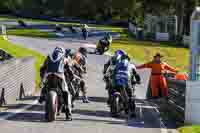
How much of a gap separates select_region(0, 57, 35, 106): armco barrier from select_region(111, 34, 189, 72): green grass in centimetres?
2598

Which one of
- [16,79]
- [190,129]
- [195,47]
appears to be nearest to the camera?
[190,129]

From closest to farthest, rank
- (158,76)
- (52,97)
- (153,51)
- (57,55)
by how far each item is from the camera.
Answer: (52,97)
(57,55)
(158,76)
(153,51)

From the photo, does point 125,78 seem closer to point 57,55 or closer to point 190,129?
point 57,55

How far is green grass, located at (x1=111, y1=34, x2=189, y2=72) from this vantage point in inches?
1984

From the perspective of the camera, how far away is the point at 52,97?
14.4m

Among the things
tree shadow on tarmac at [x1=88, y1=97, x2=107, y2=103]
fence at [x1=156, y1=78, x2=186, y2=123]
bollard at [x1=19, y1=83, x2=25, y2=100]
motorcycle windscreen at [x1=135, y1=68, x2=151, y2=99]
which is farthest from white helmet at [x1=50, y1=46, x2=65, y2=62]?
motorcycle windscreen at [x1=135, y1=68, x2=151, y2=99]

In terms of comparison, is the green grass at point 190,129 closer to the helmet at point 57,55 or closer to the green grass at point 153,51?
the helmet at point 57,55

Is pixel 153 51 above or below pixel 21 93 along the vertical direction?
above

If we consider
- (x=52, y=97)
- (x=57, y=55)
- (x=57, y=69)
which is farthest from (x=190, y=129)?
(x=57, y=55)

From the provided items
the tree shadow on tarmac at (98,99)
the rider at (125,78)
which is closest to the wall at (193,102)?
the rider at (125,78)

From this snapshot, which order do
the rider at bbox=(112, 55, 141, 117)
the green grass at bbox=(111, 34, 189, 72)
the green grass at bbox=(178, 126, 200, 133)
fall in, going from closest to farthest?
the green grass at bbox=(178, 126, 200, 133) < the rider at bbox=(112, 55, 141, 117) < the green grass at bbox=(111, 34, 189, 72)

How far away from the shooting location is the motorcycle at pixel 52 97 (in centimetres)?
1439

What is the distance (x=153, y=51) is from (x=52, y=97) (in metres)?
40.7

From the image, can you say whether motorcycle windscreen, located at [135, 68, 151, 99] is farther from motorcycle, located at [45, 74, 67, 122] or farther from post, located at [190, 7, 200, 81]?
motorcycle, located at [45, 74, 67, 122]
